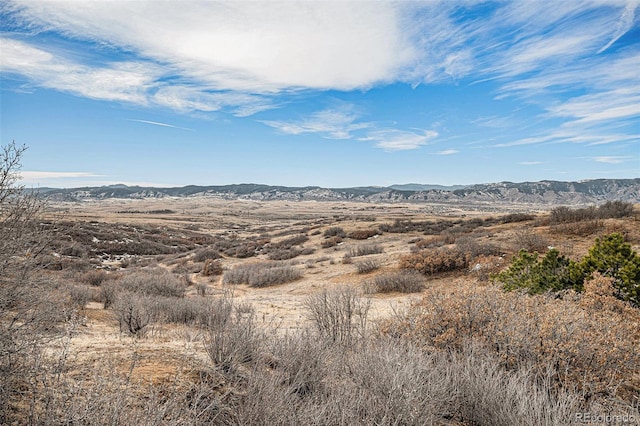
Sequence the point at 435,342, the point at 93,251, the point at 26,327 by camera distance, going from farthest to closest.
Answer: the point at 93,251, the point at 435,342, the point at 26,327

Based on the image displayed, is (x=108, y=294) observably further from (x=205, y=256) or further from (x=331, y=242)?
(x=331, y=242)

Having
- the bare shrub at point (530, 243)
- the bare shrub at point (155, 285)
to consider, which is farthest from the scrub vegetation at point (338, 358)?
the bare shrub at point (530, 243)

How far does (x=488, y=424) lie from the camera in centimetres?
331

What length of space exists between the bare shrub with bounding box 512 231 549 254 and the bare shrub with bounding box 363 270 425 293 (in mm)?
5386

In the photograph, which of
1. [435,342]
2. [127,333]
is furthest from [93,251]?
[435,342]

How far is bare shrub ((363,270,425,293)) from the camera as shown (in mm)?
13516

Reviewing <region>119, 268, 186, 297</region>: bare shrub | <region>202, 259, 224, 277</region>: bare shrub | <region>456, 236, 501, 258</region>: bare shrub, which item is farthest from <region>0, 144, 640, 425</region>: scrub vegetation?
<region>202, 259, 224, 277</region>: bare shrub

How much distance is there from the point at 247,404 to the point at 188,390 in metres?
0.97

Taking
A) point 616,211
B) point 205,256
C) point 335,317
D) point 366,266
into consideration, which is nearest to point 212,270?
point 205,256

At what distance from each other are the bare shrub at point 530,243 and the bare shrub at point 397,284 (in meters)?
5.39

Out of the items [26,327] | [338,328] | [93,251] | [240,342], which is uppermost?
[26,327]

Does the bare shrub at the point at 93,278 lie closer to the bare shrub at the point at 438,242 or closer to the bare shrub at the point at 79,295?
the bare shrub at the point at 79,295

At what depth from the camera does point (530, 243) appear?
634 inches

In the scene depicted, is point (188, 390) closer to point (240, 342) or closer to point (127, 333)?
point (240, 342)
